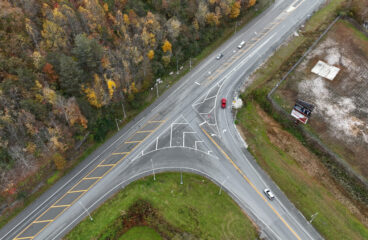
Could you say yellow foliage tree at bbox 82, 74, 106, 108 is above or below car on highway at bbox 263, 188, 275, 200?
above

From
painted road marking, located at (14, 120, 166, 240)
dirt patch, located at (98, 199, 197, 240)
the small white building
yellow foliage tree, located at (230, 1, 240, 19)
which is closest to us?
painted road marking, located at (14, 120, 166, 240)

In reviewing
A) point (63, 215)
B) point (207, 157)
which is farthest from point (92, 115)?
point (207, 157)

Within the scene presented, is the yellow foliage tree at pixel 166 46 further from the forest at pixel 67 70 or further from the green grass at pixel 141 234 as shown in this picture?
the green grass at pixel 141 234

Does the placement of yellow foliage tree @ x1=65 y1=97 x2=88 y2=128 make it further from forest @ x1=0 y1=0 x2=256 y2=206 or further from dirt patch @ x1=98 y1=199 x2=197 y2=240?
dirt patch @ x1=98 y1=199 x2=197 y2=240

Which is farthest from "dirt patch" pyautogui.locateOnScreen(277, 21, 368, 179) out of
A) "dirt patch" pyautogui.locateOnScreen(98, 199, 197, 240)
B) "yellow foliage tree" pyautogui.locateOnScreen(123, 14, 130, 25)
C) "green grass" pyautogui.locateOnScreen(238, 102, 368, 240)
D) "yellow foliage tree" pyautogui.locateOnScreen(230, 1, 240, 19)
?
"yellow foliage tree" pyautogui.locateOnScreen(123, 14, 130, 25)

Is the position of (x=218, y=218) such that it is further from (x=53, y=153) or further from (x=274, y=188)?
(x=53, y=153)

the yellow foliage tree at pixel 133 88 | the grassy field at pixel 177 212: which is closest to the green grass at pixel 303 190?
the grassy field at pixel 177 212

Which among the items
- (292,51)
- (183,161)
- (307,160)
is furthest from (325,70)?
(183,161)
